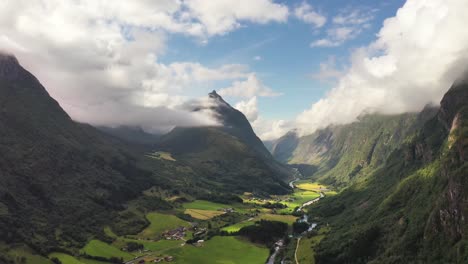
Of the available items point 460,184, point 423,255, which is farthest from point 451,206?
point 423,255

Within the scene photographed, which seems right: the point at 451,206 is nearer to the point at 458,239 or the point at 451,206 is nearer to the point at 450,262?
the point at 458,239

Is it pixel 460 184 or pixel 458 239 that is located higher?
pixel 460 184

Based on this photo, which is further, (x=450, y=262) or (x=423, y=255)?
(x=423, y=255)

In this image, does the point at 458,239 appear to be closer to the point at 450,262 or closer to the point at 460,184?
the point at 450,262

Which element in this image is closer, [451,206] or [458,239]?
[458,239]

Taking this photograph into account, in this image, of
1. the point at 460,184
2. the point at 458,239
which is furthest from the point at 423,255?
the point at 460,184

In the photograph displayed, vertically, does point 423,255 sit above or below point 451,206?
below

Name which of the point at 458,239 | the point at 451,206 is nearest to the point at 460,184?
the point at 451,206
